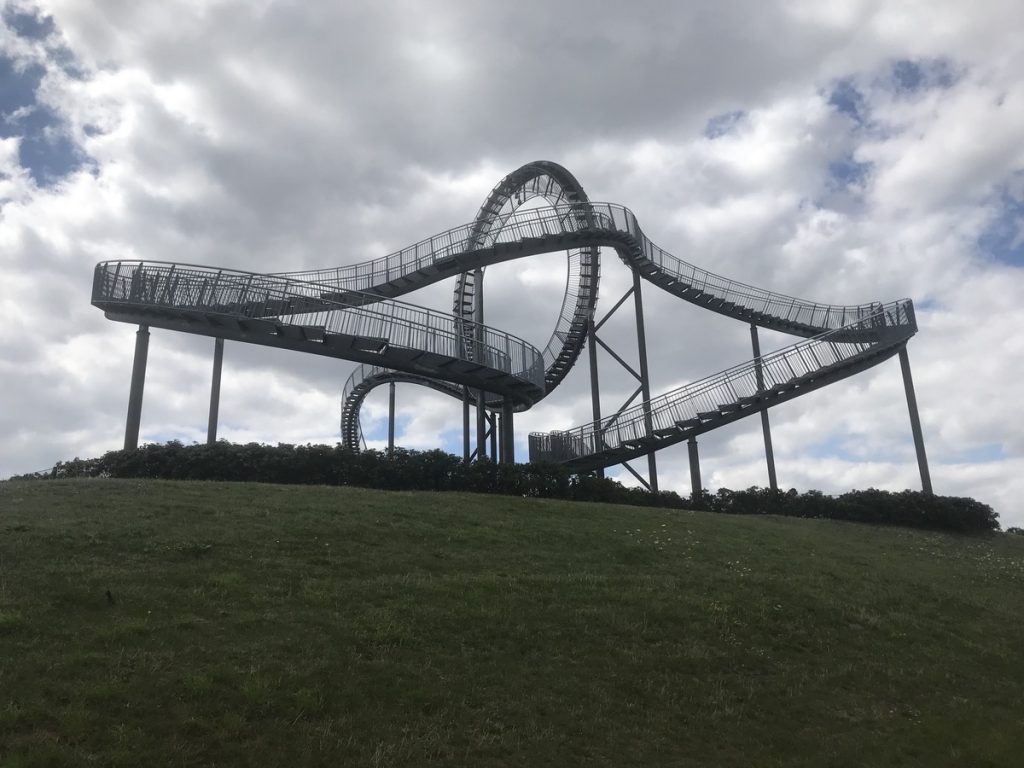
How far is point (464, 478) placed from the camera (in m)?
22.4

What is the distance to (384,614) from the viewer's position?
10898mm

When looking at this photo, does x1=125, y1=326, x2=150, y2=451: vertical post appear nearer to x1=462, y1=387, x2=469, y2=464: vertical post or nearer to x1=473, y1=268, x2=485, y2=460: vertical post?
x1=473, y1=268, x2=485, y2=460: vertical post

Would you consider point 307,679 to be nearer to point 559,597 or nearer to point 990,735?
point 559,597

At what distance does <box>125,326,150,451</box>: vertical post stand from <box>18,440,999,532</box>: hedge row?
232cm

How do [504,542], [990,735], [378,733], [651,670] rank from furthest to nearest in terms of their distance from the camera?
1. [504,542]
2. [651,670]
3. [990,735]
4. [378,733]

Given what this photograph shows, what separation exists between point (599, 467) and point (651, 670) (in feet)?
62.5

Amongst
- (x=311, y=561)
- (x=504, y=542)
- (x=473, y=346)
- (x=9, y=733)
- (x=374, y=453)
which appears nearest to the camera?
(x=9, y=733)

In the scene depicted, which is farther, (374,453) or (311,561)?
→ (374,453)

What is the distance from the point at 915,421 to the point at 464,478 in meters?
18.5

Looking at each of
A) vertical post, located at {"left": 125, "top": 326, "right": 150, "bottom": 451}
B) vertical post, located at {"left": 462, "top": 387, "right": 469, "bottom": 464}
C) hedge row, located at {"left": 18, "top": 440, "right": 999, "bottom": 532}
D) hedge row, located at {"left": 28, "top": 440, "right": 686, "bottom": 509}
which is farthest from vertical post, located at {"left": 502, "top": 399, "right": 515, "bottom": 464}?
vertical post, located at {"left": 125, "top": 326, "right": 150, "bottom": 451}

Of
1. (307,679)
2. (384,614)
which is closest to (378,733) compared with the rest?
(307,679)

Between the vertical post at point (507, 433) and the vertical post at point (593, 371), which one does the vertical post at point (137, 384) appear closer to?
the vertical post at point (507, 433)

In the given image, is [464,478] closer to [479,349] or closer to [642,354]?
[479,349]

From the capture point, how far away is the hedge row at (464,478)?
21141 mm
